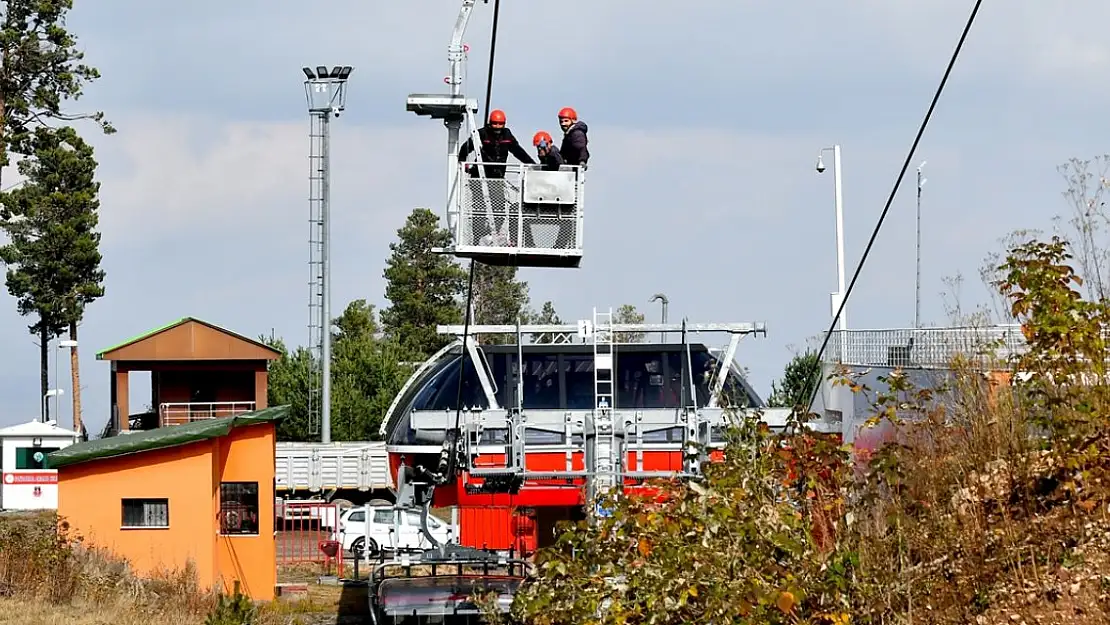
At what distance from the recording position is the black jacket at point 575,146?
17.3 metres

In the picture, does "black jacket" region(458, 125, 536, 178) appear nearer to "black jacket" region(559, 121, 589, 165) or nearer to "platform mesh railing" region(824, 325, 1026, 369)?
"black jacket" region(559, 121, 589, 165)

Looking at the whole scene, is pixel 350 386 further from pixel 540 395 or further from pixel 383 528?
pixel 540 395

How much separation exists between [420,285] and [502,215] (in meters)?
69.1

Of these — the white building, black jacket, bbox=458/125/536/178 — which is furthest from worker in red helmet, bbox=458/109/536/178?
the white building

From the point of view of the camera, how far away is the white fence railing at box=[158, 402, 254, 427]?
163 ft

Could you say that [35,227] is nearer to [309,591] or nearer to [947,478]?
[309,591]

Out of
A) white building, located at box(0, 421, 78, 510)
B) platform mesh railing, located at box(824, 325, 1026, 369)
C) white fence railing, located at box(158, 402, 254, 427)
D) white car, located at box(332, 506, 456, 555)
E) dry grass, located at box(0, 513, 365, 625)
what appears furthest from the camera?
white fence railing, located at box(158, 402, 254, 427)

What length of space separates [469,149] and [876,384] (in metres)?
14.4

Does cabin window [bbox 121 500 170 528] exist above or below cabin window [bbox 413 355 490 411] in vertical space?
below

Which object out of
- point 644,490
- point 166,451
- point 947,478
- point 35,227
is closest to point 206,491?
point 166,451

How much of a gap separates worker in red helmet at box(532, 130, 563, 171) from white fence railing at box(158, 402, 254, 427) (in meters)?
33.5

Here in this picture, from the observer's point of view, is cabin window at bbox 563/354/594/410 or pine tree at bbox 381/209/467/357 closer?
cabin window at bbox 563/354/594/410

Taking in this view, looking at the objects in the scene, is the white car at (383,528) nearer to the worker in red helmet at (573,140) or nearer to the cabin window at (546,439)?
Result: the cabin window at (546,439)

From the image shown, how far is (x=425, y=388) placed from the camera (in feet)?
101
